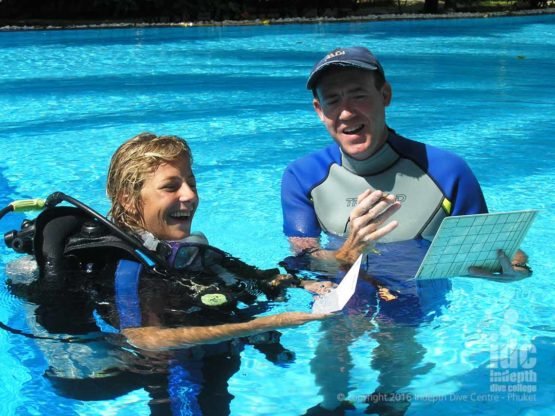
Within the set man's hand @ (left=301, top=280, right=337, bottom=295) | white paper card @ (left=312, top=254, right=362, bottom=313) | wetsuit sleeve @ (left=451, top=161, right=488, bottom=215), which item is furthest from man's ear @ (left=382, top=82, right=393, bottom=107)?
white paper card @ (left=312, top=254, right=362, bottom=313)

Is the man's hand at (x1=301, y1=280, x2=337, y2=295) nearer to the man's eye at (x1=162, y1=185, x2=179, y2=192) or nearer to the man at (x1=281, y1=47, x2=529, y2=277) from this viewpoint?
the man at (x1=281, y1=47, x2=529, y2=277)

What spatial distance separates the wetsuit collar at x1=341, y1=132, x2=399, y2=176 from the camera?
2.99m

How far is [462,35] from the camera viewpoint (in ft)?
54.0

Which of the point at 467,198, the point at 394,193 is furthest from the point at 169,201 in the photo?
the point at 467,198

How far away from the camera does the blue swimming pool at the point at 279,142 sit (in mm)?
2865

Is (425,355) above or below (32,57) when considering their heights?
below

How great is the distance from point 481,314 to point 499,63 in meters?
9.16

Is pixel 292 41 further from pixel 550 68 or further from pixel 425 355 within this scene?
pixel 425 355

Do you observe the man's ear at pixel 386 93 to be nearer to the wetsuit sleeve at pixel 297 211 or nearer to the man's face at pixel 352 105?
the man's face at pixel 352 105

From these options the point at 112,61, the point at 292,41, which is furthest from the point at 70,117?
the point at 292,41

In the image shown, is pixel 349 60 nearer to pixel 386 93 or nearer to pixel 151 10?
pixel 386 93

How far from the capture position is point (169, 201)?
2334 mm

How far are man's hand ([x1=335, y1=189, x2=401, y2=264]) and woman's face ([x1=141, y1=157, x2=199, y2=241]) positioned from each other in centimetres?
51

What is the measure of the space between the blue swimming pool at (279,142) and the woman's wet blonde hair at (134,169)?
637 mm
